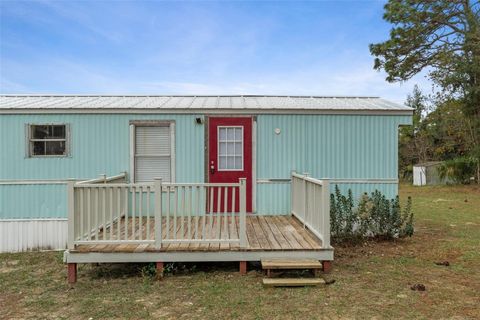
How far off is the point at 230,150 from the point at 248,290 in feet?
10.8

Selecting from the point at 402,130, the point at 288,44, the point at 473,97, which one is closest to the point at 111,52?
the point at 288,44

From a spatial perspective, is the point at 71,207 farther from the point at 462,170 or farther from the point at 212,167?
the point at 462,170

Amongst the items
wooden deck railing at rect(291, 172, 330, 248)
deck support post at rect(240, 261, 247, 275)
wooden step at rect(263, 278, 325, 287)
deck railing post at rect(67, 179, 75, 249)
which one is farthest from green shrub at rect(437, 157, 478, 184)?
deck railing post at rect(67, 179, 75, 249)

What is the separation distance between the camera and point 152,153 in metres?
7.29

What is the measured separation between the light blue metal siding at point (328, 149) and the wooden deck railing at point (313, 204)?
0.46 meters

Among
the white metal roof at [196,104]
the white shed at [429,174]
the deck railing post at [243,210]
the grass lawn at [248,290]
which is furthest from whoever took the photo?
the white shed at [429,174]

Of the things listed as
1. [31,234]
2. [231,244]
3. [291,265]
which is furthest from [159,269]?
[31,234]

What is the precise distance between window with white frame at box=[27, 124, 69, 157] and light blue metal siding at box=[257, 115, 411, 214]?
3811mm

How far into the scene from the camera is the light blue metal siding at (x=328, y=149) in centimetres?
723

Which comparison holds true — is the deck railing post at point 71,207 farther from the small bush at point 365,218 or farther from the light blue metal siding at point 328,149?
the small bush at point 365,218

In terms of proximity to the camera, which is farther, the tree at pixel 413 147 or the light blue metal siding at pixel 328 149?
the tree at pixel 413 147

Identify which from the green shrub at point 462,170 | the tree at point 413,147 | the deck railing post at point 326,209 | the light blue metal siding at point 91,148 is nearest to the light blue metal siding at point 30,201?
the light blue metal siding at point 91,148

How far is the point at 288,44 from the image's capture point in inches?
679

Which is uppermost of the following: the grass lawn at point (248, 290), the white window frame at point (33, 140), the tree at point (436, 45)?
the tree at point (436, 45)
